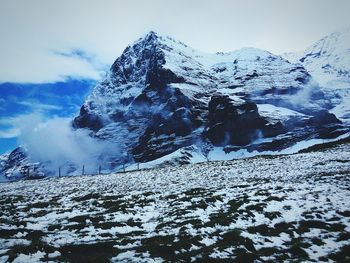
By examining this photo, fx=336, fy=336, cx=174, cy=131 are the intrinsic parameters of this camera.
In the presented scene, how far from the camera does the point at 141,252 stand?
15555 millimetres

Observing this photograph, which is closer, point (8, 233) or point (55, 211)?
point (8, 233)

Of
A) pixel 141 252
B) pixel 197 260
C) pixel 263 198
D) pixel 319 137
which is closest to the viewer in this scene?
pixel 197 260

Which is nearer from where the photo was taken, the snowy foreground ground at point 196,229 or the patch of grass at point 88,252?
the patch of grass at point 88,252

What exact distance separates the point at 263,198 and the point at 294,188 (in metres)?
4.06

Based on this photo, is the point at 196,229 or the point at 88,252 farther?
the point at 196,229

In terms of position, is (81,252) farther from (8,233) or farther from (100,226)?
(8,233)

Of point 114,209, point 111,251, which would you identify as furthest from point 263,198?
point 111,251

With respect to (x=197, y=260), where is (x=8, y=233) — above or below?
above

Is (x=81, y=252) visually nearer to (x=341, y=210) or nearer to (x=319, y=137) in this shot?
(x=341, y=210)

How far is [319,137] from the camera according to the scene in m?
198

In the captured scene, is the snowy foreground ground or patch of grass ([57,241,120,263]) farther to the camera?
the snowy foreground ground

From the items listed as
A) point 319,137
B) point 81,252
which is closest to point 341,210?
point 81,252

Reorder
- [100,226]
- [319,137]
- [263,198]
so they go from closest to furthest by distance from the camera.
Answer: [100,226] < [263,198] < [319,137]

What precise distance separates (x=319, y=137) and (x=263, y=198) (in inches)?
7465
